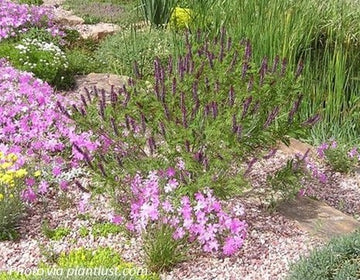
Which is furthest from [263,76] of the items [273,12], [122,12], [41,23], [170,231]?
[122,12]

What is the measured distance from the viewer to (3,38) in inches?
341

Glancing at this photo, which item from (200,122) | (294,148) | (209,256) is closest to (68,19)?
(294,148)

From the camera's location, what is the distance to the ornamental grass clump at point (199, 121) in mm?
4199

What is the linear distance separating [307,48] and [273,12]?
0.62 meters

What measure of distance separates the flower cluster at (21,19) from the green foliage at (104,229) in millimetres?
4677

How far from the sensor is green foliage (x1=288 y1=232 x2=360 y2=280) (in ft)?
11.4

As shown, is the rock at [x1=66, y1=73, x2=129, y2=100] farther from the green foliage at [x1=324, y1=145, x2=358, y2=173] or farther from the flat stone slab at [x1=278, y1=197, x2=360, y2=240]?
the flat stone slab at [x1=278, y1=197, x2=360, y2=240]

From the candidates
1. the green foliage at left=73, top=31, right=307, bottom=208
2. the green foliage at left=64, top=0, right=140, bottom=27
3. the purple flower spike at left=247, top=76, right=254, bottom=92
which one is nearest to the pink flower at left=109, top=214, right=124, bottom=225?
the green foliage at left=73, top=31, right=307, bottom=208

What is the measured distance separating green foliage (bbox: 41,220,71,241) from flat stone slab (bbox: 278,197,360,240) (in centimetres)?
159

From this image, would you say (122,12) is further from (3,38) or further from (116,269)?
(116,269)

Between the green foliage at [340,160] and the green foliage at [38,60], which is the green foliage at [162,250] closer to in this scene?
the green foliage at [340,160]

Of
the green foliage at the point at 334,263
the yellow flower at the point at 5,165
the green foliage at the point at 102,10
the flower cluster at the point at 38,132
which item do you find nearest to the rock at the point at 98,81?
the flower cluster at the point at 38,132

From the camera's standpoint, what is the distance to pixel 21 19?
9062mm

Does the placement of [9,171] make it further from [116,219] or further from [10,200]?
[116,219]
